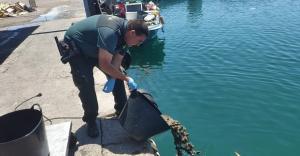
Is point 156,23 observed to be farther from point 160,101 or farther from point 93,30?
point 93,30

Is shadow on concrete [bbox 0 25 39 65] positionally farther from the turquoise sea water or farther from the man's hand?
the man's hand

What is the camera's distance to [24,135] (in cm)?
366

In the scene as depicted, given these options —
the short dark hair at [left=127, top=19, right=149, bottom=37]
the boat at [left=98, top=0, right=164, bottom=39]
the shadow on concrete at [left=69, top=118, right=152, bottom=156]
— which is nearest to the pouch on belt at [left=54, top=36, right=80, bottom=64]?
the short dark hair at [left=127, top=19, right=149, bottom=37]

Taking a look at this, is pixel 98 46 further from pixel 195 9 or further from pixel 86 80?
pixel 195 9

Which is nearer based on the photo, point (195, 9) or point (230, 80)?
point (230, 80)

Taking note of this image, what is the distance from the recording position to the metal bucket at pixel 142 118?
14.0ft

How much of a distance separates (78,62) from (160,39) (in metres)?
10.7

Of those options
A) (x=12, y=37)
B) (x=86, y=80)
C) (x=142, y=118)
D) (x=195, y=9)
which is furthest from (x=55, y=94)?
(x=195, y=9)

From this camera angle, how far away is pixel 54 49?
9695 mm

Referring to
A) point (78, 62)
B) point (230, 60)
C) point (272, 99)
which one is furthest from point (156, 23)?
point (78, 62)

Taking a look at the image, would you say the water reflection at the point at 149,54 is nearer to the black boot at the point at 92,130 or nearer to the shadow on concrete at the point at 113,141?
the shadow on concrete at the point at 113,141

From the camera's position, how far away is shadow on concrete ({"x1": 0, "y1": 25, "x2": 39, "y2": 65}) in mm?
9866

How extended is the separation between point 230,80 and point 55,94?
5208mm

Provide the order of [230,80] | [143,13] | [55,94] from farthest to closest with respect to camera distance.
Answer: [143,13] < [230,80] < [55,94]
